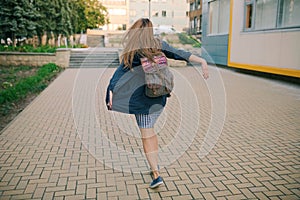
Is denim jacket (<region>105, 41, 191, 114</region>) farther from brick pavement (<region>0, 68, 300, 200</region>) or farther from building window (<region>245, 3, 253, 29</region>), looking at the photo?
building window (<region>245, 3, 253, 29</region>)

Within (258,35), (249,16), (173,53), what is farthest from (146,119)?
(249,16)

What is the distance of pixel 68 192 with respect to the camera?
10.7 ft

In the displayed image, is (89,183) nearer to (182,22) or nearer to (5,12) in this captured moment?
(5,12)

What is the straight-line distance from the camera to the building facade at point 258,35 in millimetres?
10789

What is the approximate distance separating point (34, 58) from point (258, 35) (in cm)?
1155

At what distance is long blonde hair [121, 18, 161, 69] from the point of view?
2.94 meters

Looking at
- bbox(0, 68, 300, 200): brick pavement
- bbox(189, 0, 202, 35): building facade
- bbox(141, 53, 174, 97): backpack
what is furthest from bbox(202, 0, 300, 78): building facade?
bbox(189, 0, 202, 35): building facade

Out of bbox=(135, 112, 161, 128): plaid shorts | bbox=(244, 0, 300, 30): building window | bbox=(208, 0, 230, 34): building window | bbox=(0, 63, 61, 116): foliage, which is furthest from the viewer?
bbox=(208, 0, 230, 34): building window

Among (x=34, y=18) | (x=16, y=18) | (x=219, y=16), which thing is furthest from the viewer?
(x=34, y=18)

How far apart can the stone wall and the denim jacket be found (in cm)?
1476

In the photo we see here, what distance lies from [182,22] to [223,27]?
40267 millimetres

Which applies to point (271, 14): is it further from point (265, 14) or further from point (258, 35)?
point (258, 35)

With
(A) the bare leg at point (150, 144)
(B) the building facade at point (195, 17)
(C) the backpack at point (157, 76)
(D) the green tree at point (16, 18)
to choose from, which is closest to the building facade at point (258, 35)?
(A) the bare leg at point (150, 144)

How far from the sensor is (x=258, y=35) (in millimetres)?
12617
